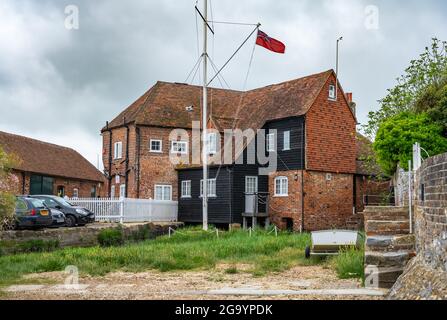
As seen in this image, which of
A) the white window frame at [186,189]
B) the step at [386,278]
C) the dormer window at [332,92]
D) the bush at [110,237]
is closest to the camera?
the step at [386,278]

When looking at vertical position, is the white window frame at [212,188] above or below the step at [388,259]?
above

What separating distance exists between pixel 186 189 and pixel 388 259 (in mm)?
27657

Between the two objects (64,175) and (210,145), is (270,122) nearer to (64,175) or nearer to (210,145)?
(210,145)

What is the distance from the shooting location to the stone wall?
28.8ft

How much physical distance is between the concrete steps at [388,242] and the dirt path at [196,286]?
2.13 ft

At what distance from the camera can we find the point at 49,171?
42.3 m

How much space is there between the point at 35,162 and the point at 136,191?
8528 millimetres

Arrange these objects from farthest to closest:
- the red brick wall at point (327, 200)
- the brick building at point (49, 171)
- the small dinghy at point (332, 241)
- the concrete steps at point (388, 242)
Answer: the brick building at point (49, 171) → the red brick wall at point (327, 200) → the small dinghy at point (332, 241) → the concrete steps at point (388, 242)

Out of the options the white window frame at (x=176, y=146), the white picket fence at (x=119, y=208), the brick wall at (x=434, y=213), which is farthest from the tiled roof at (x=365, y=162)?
the brick wall at (x=434, y=213)

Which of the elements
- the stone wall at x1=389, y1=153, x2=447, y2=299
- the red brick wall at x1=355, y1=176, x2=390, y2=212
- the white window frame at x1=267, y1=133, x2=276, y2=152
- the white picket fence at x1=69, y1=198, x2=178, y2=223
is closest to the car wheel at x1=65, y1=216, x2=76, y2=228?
the white picket fence at x1=69, y1=198, x2=178, y2=223

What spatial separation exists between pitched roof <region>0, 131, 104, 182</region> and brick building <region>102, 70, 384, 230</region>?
4.56 m

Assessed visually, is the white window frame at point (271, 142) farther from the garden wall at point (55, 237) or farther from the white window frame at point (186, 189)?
the garden wall at point (55, 237)

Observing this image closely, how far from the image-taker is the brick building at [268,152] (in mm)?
34688
